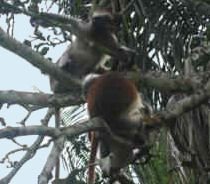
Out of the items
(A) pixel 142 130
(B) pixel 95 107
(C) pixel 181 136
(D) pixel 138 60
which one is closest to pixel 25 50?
(B) pixel 95 107

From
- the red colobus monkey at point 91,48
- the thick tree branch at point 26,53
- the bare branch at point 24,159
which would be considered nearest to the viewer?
the bare branch at point 24,159

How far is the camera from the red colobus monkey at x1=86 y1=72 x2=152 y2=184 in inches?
127

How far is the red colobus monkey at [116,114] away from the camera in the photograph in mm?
3219

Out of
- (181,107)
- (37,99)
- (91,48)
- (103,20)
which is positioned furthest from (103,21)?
(181,107)

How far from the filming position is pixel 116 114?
3.25 m

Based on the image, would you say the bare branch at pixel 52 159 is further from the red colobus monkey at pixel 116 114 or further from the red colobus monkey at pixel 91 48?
the red colobus monkey at pixel 91 48

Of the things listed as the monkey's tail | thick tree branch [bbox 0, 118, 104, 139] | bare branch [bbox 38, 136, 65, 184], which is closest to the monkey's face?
the monkey's tail

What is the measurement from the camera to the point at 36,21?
3.15 metres

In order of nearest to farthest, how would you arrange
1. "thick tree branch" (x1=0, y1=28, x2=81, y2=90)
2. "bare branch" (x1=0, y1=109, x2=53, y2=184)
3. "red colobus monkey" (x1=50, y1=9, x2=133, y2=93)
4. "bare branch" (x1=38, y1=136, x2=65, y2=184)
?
"bare branch" (x1=38, y1=136, x2=65, y2=184)
"bare branch" (x1=0, y1=109, x2=53, y2=184)
"thick tree branch" (x1=0, y1=28, x2=81, y2=90)
"red colobus monkey" (x1=50, y1=9, x2=133, y2=93)

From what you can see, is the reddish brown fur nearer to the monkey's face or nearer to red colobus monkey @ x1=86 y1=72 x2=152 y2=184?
red colobus monkey @ x1=86 y1=72 x2=152 y2=184

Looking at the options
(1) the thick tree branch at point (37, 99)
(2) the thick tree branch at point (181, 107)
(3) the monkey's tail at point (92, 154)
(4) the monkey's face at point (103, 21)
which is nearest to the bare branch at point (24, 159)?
(1) the thick tree branch at point (37, 99)

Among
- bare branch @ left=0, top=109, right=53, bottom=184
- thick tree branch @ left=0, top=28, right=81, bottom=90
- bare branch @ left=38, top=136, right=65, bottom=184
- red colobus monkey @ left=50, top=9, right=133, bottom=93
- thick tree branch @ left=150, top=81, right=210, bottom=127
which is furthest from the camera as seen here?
red colobus monkey @ left=50, top=9, right=133, bottom=93

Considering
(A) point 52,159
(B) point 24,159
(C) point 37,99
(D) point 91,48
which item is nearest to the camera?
(A) point 52,159

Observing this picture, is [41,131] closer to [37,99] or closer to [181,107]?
[37,99]
